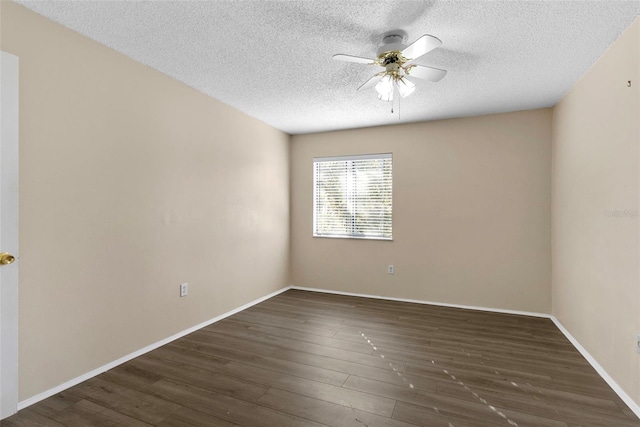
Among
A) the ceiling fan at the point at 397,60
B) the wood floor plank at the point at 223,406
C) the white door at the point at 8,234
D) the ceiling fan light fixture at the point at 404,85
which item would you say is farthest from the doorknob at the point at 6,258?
the ceiling fan light fixture at the point at 404,85

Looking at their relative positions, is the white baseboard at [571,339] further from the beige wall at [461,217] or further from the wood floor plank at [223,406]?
the wood floor plank at [223,406]

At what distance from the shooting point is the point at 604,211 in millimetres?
2387

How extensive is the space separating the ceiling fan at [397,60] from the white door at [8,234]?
6.48ft

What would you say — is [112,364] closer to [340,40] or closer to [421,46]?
[340,40]

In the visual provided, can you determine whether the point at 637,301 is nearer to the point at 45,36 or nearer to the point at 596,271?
the point at 596,271

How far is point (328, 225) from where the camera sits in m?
4.93

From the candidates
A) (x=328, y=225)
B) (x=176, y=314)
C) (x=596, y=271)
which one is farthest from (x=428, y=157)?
(x=176, y=314)

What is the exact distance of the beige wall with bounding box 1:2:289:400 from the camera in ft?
6.55

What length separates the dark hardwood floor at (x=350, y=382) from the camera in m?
1.87

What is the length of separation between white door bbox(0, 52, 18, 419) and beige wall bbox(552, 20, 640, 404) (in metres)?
3.79

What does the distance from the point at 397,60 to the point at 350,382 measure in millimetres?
2364

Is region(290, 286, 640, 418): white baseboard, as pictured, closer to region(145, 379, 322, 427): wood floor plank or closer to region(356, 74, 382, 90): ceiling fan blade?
region(145, 379, 322, 427): wood floor plank

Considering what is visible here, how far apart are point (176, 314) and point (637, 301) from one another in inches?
143

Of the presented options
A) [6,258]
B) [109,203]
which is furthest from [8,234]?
[109,203]
